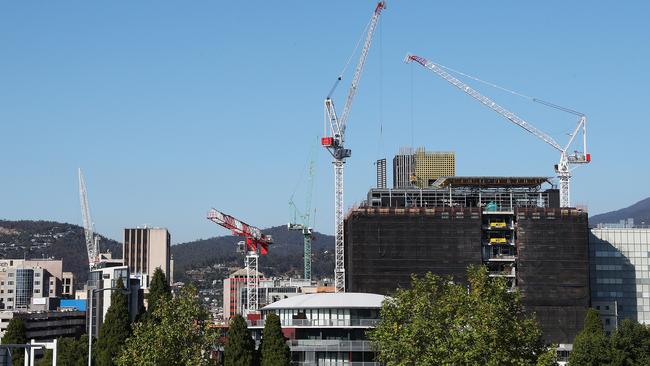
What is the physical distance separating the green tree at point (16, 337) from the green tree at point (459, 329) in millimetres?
55818

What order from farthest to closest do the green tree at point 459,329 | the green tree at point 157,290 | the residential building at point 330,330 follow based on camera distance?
the residential building at point 330,330 < the green tree at point 157,290 < the green tree at point 459,329

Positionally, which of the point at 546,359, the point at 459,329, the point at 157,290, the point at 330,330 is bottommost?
the point at 546,359

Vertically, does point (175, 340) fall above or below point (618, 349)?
above

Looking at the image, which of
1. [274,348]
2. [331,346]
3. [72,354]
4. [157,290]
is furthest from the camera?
[331,346]

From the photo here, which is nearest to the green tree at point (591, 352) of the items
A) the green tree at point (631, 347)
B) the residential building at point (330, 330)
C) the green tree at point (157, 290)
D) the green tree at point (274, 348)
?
the green tree at point (631, 347)

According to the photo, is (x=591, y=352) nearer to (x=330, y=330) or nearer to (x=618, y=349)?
(x=618, y=349)

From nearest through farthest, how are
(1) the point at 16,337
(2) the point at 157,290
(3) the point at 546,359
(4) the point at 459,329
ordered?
1. (3) the point at 546,359
2. (4) the point at 459,329
3. (2) the point at 157,290
4. (1) the point at 16,337

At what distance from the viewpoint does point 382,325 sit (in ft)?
440

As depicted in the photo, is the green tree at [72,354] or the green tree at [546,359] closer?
the green tree at [546,359]

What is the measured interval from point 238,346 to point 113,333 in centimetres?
1984

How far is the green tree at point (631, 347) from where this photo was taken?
512 feet

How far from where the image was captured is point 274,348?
15012 centimetres

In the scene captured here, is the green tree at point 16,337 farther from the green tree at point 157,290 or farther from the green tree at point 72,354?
the green tree at point 157,290

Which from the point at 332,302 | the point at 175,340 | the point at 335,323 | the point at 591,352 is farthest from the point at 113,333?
the point at 591,352
